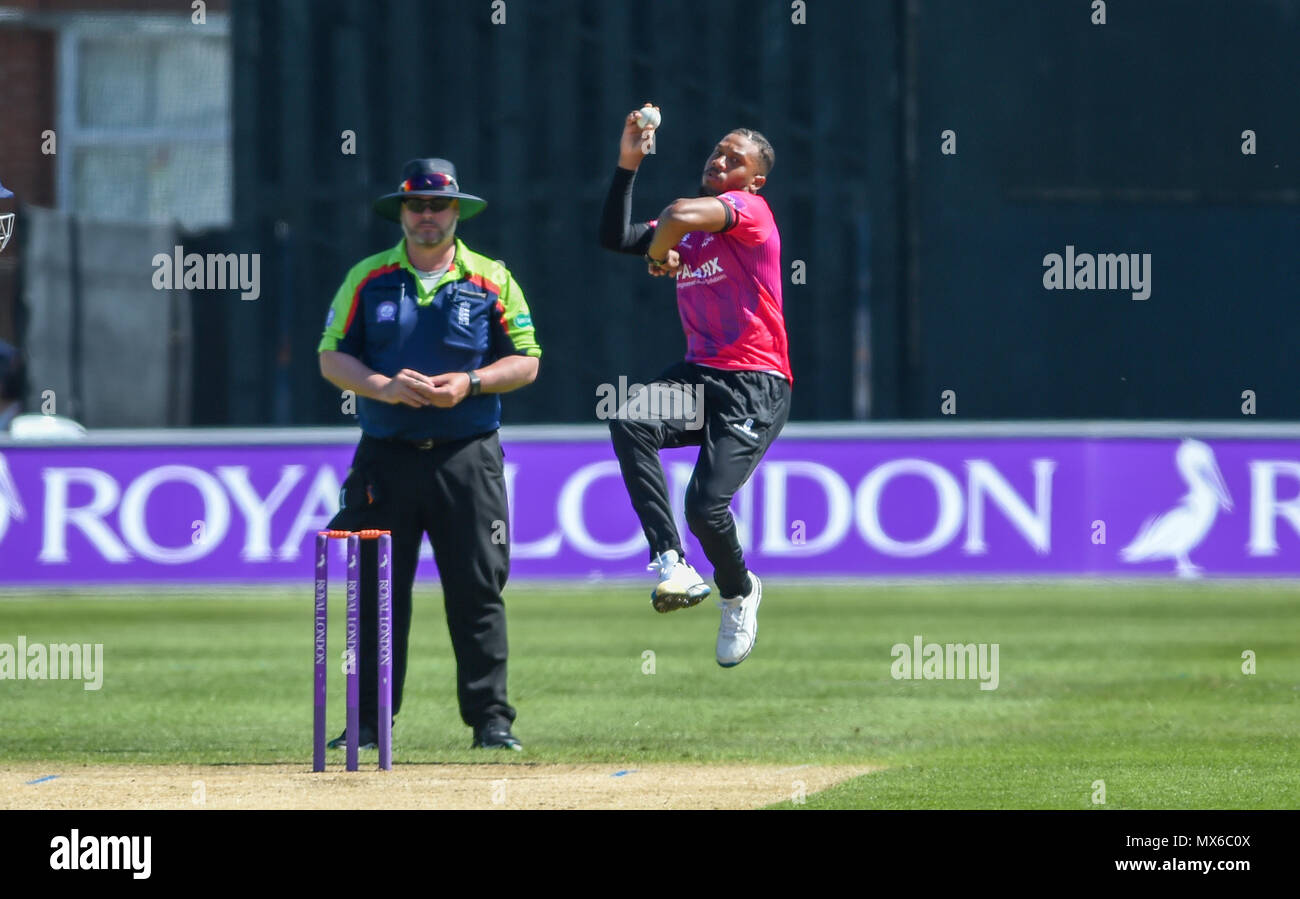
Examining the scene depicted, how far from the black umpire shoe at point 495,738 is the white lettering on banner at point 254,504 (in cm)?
848

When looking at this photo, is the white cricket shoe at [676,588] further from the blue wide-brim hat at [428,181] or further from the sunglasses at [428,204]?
the sunglasses at [428,204]

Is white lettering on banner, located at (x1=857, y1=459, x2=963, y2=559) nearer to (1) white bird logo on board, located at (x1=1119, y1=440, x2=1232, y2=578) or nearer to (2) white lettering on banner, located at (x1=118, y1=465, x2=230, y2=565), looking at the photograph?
(1) white bird logo on board, located at (x1=1119, y1=440, x2=1232, y2=578)

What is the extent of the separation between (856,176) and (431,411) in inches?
476

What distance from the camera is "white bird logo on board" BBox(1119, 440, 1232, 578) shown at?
61.0 feet

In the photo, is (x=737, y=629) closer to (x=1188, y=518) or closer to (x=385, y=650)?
(x=385, y=650)

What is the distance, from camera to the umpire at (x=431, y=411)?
10.0 metres

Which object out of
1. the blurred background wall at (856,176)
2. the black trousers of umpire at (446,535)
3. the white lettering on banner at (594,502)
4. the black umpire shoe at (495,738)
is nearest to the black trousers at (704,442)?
the black trousers of umpire at (446,535)

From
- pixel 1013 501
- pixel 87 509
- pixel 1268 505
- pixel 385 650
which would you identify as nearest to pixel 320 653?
pixel 385 650

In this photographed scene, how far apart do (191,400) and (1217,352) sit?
991 centimetres

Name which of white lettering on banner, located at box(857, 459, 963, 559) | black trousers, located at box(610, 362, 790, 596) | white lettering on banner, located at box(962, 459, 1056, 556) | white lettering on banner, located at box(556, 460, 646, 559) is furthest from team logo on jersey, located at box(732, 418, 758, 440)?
white lettering on banner, located at box(962, 459, 1056, 556)

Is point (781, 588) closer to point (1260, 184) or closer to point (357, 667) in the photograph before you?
point (1260, 184)

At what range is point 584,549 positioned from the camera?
18.7m

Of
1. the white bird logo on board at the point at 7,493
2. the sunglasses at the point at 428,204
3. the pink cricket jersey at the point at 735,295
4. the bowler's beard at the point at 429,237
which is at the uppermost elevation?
the sunglasses at the point at 428,204
